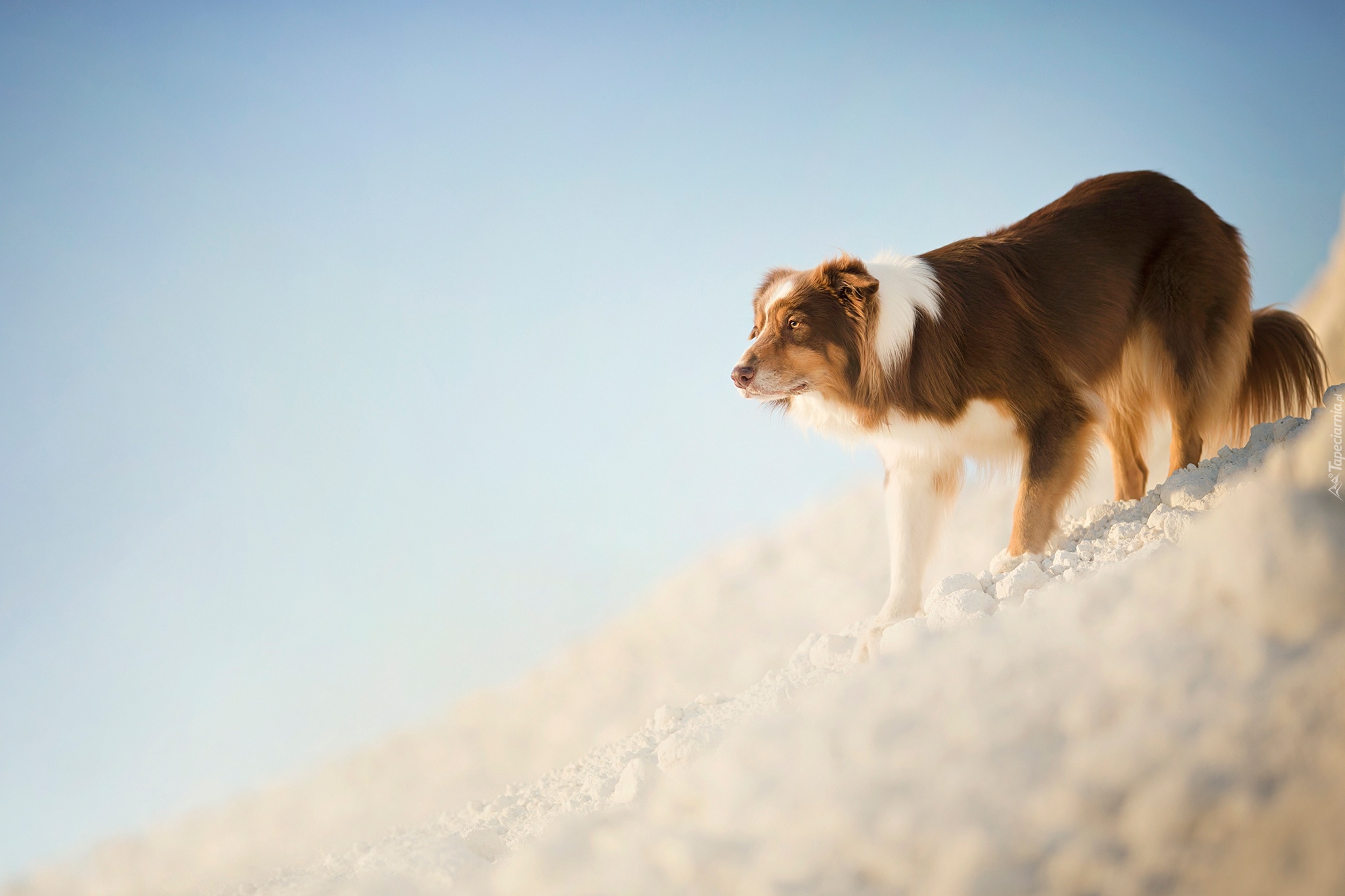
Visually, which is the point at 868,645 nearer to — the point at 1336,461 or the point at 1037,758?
the point at 1037,758

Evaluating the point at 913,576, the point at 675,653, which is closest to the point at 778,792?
the point at 913,576

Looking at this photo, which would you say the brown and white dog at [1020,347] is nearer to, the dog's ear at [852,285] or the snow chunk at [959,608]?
the dog's ear at [852,285]

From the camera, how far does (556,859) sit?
7.78 feet

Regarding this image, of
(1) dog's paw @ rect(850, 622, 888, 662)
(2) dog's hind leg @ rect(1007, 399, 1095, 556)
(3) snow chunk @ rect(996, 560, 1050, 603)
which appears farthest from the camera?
(2) dog's hind leg @ rect(1007, 399, 1095, 556)

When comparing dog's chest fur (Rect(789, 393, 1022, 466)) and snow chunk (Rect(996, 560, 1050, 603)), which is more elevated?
dog's chest fur (Rect(789, 393, 1022, 466))

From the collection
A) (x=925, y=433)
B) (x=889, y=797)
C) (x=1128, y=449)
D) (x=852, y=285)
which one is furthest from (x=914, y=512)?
(x=889, y=797)

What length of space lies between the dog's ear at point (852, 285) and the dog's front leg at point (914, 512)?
0.82 m

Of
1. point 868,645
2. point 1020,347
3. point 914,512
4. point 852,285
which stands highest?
point 852,285

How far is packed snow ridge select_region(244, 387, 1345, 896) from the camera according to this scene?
1817mm

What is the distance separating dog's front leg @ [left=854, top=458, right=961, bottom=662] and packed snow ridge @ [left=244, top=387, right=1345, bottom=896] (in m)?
0.67

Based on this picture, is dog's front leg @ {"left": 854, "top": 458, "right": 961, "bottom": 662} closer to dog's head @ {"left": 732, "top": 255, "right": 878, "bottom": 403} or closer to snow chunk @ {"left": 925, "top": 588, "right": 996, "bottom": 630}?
dog's head @ {"left": 732, "top": 255, "right": 878, "bottom": 403}

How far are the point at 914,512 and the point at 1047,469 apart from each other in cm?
69

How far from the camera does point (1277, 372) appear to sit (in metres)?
4.95

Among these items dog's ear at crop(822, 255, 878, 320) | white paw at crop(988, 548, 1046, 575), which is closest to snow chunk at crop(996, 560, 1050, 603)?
white paw at crop(988, 548, 1046, 575)
